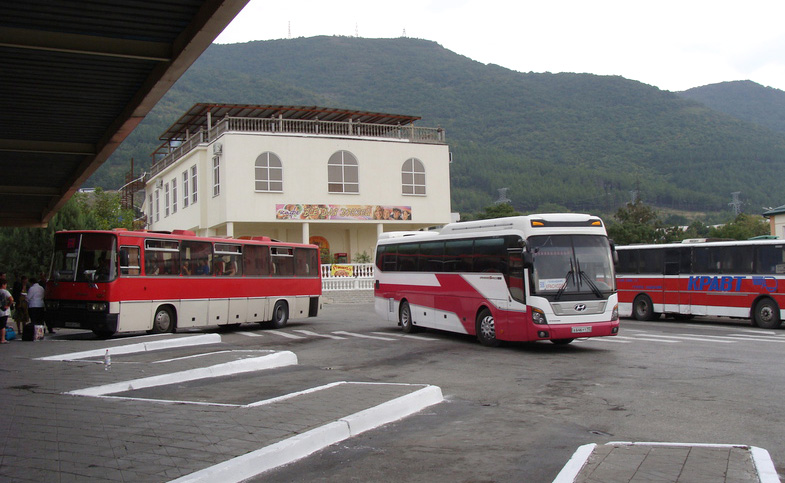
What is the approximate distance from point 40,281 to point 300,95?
13928 cm

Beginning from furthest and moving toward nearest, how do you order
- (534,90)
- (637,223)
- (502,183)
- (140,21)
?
(534,90) → (502,183) → (637,223) → (140,21)

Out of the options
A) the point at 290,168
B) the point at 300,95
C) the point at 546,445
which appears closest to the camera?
the point at 546,445

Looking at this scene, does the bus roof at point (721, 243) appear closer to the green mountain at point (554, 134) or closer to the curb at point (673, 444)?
the curb at point (673, 444)

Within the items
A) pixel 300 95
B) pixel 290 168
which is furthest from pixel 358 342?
pixel 300 95

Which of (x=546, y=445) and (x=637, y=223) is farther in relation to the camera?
(x=637, y=223)

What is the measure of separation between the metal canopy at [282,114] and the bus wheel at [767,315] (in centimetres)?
2959

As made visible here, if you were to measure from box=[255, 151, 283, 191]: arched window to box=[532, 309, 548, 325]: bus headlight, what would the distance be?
1257 inches

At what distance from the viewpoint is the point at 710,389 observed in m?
10.5

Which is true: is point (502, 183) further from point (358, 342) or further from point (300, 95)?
point (358, 342)

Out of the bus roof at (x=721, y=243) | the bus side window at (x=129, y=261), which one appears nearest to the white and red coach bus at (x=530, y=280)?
the bus side window at (x=129, y=261)

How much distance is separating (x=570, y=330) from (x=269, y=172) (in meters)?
32.6

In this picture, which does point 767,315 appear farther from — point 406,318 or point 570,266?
point 406,318

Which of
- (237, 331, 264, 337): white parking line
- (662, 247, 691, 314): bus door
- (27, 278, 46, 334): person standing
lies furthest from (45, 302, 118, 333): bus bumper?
(662, 247, 691, 314): bus door

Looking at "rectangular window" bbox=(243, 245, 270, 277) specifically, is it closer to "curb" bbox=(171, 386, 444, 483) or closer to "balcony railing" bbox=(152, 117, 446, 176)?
"curb" bbox=(171, 386, 444, 483)
